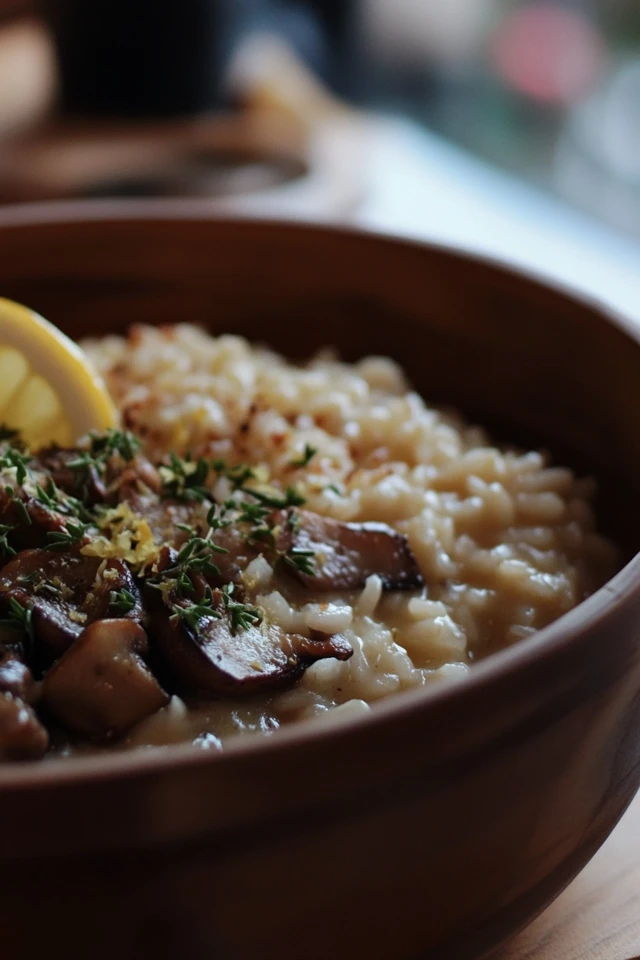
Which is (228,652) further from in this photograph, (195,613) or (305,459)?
(305,459)

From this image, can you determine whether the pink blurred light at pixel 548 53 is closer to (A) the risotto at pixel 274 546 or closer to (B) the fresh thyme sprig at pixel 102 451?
(A) the risotto at pixel 274 546

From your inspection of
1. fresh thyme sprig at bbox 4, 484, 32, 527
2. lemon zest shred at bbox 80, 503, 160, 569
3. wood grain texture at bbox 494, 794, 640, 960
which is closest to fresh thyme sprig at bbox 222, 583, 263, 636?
lemon zest shred at bbox 80, 503, 160, 569

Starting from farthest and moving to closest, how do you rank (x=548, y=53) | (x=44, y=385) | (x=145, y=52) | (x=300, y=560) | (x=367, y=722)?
(x=548, y=53)
(x=145, y=52)
(x=44, y=385)
(x=300, y=560)
(x=367, y=722)

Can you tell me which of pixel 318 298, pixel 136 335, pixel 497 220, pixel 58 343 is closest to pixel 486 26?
pixel 497 220

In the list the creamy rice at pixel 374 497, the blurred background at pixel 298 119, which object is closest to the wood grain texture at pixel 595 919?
the creamy rice at pixel 374 497

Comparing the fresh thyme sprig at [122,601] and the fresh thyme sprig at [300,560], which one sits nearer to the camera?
the fresh thyme sprig at [122,601]

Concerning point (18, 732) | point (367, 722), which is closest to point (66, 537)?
point (18, 732)

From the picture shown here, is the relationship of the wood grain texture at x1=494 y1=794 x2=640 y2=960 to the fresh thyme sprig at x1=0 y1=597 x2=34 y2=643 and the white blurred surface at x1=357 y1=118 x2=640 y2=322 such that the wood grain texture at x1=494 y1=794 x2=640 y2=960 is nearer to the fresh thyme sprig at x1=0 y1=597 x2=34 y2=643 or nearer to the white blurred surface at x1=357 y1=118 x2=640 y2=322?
the fresh thyme sprig at x1=0 y1=597 x2=34 y2=643
